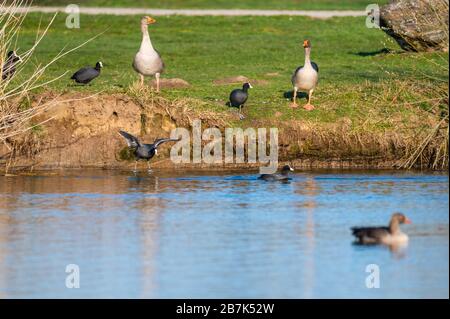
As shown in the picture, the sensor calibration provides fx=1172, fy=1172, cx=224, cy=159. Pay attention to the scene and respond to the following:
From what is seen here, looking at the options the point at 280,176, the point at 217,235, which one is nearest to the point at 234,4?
the point at 280,176

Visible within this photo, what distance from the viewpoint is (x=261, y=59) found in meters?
31.2

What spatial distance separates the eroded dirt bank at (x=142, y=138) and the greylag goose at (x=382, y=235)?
7487 millimetres

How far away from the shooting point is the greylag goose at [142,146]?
72.5ft

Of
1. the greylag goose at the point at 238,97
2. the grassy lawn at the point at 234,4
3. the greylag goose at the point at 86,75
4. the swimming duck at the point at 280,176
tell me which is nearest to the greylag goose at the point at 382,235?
the swimming duck at the point at 280,176

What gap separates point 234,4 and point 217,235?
3182 cm

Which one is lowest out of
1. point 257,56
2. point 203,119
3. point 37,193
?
point 37,193

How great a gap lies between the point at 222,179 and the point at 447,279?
7.90 meters

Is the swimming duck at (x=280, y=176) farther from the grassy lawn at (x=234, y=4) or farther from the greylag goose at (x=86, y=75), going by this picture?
the grassy lawn at (x=234, y=4)

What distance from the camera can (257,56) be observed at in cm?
3173

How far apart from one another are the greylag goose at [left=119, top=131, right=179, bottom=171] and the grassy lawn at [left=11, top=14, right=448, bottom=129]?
199cm

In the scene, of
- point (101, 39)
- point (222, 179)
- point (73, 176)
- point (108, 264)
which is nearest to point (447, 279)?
point (108, 264)

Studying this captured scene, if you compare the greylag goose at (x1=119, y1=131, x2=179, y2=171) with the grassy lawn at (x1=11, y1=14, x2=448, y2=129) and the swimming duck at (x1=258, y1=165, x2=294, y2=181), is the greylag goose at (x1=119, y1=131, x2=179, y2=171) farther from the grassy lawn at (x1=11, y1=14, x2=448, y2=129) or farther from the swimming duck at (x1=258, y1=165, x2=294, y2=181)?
the swimming duck at (x1=258, y1=165, x2=294, y2=181)

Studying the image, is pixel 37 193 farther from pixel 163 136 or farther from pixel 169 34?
pixel 169 34
